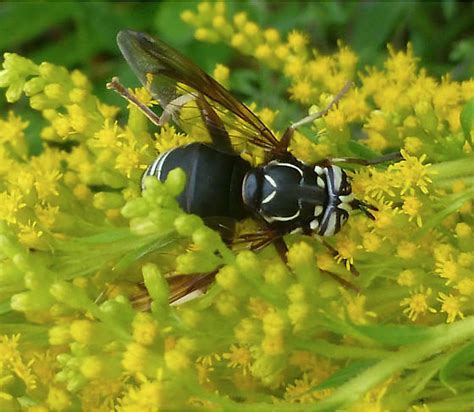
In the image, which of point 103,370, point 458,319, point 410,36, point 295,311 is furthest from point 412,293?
point 410,36

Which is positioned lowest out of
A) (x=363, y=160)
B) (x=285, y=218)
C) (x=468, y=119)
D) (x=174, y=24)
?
(x=174, y=24)

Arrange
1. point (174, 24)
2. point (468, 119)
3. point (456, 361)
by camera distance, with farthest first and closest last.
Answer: point (174, 24) < point (468, 119) < point (456, 361)

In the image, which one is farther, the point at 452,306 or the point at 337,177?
the point at 337,177

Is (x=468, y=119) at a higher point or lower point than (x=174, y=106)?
higher

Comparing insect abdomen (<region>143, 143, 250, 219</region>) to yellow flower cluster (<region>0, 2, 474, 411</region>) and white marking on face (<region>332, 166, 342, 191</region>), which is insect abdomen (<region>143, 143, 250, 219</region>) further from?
white marking on face (<region>332, 166, 342, 191</region>)

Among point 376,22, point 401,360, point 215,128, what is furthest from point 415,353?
point 376,22

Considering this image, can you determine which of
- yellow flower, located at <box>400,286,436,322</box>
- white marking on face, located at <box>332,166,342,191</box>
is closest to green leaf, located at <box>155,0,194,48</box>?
white marking on face, located at <box>332,166,342,191</box>

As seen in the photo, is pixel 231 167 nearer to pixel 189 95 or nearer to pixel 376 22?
pixel 189 95
